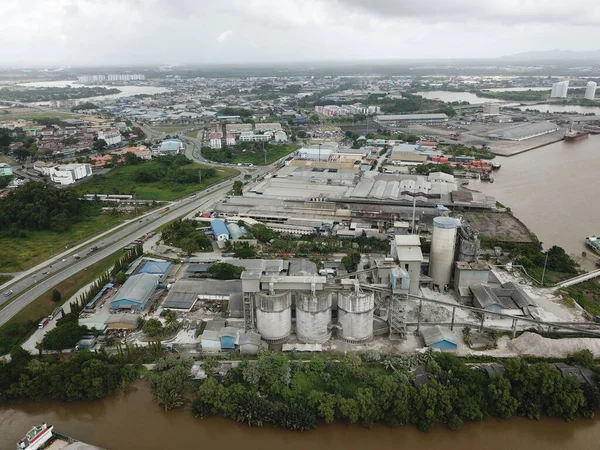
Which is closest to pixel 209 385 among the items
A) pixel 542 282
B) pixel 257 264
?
pixel 257 264

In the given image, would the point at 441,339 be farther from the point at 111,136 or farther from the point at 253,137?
the point at 111,136

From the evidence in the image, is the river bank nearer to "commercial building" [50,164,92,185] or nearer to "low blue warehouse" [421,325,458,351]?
"low blue warehouse" [421,325,458,351]

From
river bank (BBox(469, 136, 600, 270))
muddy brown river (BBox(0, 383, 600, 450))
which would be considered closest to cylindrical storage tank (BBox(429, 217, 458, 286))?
muddy brown river (BBox(0, 383, 600, 450))

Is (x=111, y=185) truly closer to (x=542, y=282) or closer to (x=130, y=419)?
(x=130, y=419)

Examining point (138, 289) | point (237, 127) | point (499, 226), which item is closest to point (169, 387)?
point (138, 289)

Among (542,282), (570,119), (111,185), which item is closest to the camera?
(542,282)

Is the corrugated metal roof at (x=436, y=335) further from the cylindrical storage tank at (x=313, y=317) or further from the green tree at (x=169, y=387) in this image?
the green tree at (x=169, y=387)
